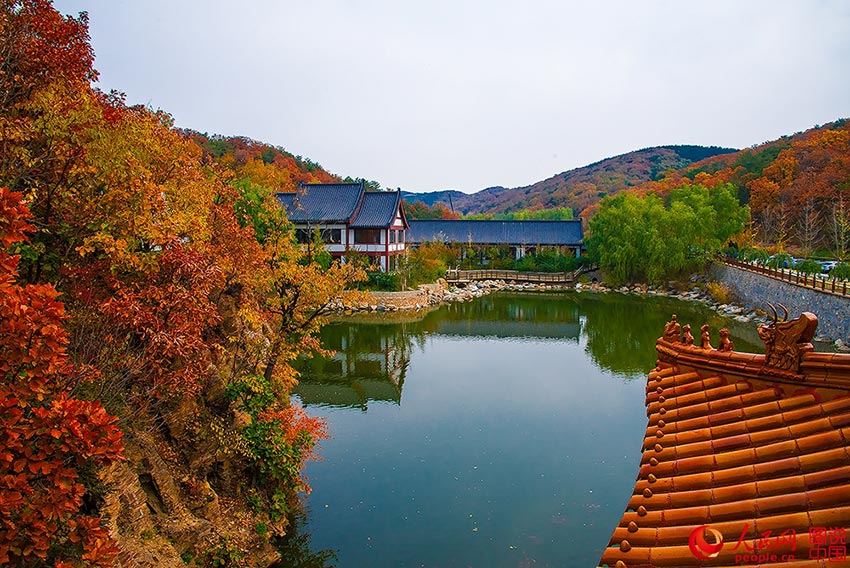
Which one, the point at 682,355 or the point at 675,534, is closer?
the point at 675,534

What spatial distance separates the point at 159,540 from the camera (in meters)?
5.82

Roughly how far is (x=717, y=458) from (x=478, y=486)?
23.7 ft

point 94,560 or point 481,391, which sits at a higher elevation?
point 94,560

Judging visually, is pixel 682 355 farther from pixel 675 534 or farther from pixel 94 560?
pixel 94 560

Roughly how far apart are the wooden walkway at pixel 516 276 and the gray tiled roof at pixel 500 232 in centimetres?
429

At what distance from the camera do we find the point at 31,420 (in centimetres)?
333

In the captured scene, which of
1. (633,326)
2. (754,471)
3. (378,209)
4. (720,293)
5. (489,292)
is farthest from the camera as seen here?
(489,292)

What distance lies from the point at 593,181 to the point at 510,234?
53.6 meters

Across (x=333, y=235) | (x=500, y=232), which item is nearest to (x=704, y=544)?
(x=333, y=235)

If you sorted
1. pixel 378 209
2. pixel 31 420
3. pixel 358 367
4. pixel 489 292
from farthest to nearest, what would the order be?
1. pixel 489 292
2. pixel 378 209
3. pixel 358 367
4. pixel 31 420

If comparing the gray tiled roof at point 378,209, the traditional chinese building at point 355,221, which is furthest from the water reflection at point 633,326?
the gray tiled roof at point 378,209

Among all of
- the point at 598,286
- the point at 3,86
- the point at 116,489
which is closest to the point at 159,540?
the point at 116,489

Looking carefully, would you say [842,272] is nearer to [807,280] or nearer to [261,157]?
[807,280]

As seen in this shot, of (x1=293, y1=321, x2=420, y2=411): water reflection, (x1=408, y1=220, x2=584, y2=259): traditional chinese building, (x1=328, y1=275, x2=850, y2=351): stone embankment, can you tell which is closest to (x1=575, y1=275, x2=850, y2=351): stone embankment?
(x1=328, y1=275, x2=850, y2=351): stone embankment
